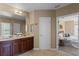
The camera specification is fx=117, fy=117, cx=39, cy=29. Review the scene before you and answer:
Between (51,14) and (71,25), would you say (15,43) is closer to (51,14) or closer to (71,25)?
(51,14)

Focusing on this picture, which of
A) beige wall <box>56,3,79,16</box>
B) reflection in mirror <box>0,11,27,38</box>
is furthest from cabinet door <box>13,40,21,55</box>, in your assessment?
beige wall <box>56,3,79,16</box>

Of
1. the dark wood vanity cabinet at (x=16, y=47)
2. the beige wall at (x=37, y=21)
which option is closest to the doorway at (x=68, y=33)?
the beige wall at (x=37, y=21)

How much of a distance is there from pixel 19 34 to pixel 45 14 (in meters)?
1.85

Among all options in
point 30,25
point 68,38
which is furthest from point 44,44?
point 68,38

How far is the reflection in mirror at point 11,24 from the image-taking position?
16.8 feet

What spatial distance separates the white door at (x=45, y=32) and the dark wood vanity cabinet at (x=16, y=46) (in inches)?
24.9

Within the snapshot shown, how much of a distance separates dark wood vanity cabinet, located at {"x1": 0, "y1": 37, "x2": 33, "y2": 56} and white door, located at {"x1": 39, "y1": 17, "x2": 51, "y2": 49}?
0.63 metres

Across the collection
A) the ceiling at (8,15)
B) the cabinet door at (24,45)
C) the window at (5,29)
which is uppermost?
the ceiling at (8,15)

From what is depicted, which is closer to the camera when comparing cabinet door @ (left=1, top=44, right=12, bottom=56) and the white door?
cabinet door @ (left=1, top=44, right=12, bottom=56)

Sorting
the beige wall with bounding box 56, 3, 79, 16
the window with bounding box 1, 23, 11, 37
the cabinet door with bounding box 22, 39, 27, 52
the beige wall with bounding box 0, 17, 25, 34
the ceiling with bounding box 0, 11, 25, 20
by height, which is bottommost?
the cabinet door with bounding box 22, 39, 27, 52

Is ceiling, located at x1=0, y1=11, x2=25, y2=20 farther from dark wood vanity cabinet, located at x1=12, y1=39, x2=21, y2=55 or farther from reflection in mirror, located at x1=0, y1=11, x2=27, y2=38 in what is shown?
dark wood vanity cabinet, located at x1=12, y1=39, x2=21, y2=55

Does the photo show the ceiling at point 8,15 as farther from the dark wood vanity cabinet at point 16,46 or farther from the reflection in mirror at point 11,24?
the dark wood vanity cabinet at point 16,46

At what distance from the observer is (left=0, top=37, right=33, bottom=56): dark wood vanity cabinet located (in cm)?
424

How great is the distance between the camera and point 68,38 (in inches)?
348
